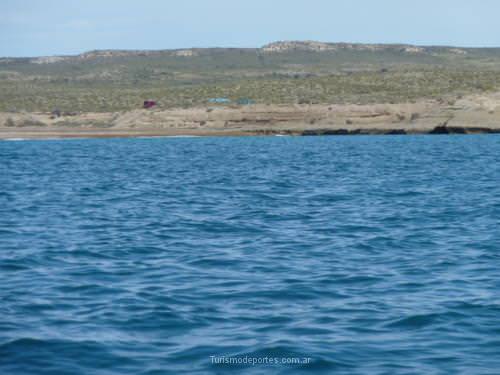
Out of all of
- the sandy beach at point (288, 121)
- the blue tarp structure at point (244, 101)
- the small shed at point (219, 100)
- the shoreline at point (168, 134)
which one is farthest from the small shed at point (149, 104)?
the shoreline at point (168, 134)

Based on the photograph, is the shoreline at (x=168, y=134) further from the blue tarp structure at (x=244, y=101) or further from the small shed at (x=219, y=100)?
the small shed at (x=219, y=100)

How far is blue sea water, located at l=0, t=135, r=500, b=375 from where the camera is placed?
416 inches

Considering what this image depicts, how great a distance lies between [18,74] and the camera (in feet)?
620

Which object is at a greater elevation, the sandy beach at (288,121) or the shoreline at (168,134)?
the sandy beach at (288,121)

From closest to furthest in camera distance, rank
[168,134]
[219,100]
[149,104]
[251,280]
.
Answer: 1. [251,280]
2. [168,134]
3. [149,104]
4. [219,100]

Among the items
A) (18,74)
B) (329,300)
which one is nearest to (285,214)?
(329,300)

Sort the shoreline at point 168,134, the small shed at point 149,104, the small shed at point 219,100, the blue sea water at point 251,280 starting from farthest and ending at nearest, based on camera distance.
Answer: the small shed at point 219,100 → the small shed at point 149,104 → the shoreline at point 168,134 → the blue sea water at point 251,280

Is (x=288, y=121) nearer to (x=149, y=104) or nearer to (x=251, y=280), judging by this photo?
(x=149, y=104)

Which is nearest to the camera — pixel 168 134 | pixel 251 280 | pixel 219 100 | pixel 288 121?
pixel 251 280

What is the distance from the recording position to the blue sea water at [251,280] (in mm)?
10555

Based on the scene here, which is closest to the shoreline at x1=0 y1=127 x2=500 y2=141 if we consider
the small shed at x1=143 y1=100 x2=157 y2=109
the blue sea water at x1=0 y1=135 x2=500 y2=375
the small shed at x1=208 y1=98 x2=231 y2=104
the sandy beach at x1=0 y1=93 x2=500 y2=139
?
the sandy beach at x1=0 y1=93 x2=500 y2=139

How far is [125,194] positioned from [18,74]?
166m

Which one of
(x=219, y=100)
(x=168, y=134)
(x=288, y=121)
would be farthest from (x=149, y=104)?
(x=288, y=121)

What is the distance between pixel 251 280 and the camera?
1468 centimetres
